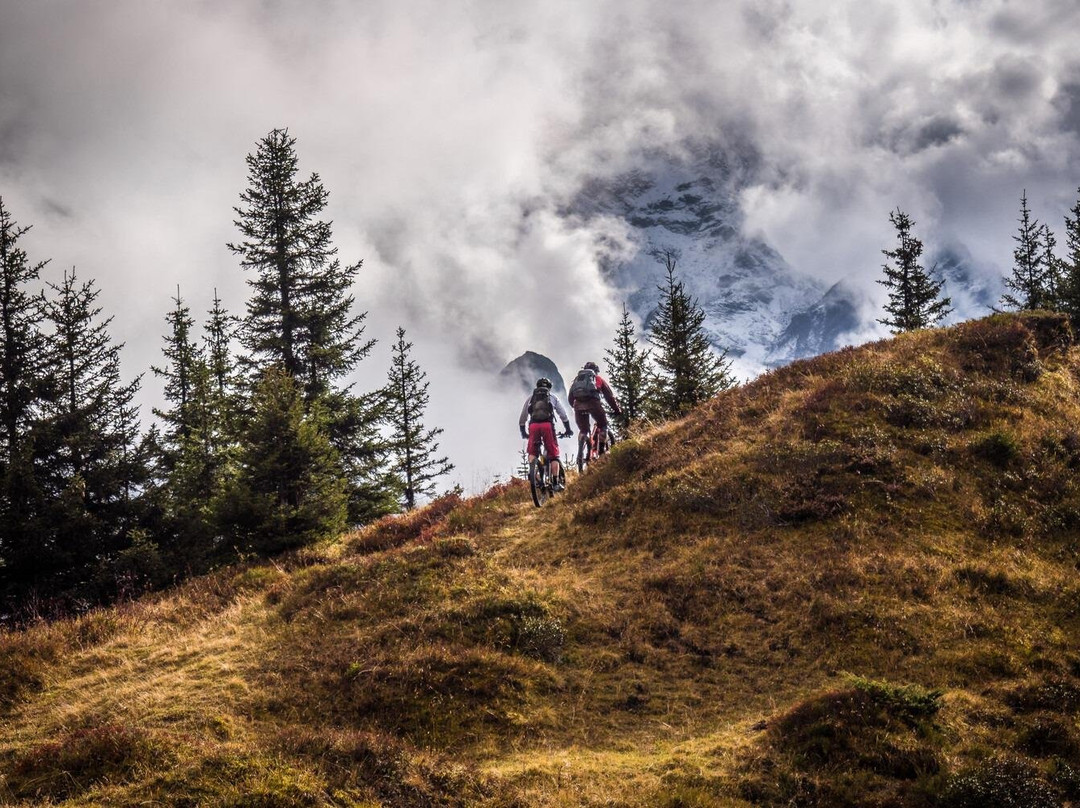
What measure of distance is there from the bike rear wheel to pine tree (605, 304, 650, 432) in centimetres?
1595

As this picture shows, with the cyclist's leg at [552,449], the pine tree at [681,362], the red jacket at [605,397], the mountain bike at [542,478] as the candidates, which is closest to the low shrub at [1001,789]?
the mountain bike at [542,478]

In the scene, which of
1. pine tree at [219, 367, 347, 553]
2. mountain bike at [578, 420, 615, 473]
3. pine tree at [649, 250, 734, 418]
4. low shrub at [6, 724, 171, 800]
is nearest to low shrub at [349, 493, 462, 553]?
pine tree at [219, 367, 347, 553]

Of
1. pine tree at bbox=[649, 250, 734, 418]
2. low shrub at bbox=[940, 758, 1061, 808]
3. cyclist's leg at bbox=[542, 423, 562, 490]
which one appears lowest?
low shrub at bbox=[940, 758, 1061, 808]

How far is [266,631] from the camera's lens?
37.7ft

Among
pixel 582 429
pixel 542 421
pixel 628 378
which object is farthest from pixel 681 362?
pixel 542 421

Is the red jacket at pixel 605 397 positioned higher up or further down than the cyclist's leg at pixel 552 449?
higher up

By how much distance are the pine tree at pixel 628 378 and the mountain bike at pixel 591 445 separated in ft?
43.2

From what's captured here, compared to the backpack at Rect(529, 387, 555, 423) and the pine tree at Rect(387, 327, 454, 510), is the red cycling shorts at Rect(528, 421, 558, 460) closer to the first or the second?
the backpack at Rect(529, 387, 555, 423)

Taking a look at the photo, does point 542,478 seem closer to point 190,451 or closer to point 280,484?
point 280,484

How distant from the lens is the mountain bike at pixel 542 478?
16.8m

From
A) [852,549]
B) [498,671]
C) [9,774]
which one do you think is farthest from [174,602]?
[852,549]

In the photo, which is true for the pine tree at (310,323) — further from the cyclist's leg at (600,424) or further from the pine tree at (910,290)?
the pine tree at (910,290)

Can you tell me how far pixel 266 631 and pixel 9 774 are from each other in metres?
4.17

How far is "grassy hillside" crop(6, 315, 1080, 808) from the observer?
7.09 metres
